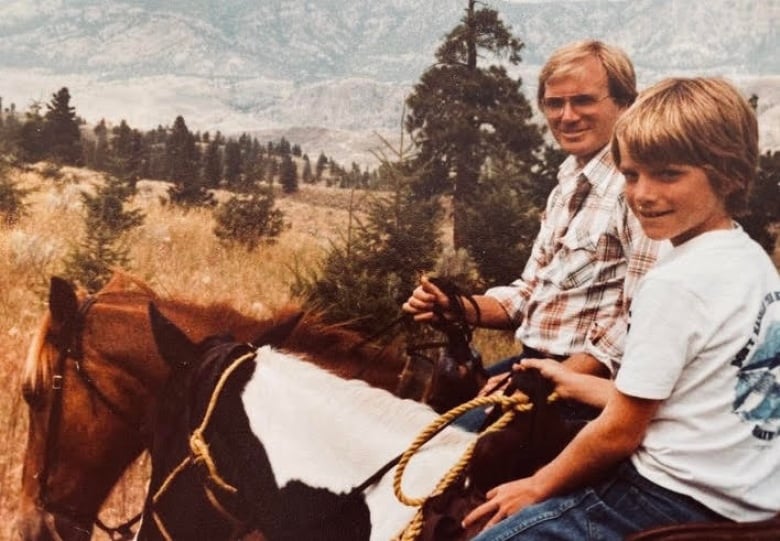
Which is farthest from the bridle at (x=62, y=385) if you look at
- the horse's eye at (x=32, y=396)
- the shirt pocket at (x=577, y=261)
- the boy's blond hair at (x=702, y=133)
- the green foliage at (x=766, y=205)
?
the green foliage at (x=766, y=205)

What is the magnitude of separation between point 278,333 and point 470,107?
16.2 m

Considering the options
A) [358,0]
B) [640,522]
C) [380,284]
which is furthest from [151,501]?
[358,0]

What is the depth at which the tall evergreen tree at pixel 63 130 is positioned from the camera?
60.2 feet

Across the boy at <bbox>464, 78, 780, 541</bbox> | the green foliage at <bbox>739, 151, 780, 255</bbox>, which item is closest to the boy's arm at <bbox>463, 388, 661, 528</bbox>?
the boy at <bbox>464, 78, 780, 541</bbox>

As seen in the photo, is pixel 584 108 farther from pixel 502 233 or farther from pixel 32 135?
pixel 32 135

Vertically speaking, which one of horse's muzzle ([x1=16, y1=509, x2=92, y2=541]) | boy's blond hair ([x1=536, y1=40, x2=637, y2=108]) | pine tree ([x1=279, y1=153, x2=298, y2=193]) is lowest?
horse's muzzle ([x1=16, y1=509, x2=92, y2=541])

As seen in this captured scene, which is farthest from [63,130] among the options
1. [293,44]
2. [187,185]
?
[293,44]

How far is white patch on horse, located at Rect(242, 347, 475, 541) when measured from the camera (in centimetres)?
268

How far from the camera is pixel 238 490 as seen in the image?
2.78 metres

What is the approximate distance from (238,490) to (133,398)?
920mm

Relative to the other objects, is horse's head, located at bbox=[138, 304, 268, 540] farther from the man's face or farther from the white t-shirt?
the man's face

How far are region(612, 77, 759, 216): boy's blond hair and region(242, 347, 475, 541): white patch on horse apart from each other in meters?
1.15

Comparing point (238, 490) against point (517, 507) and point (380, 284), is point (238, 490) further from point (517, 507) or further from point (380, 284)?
point (380, 284)

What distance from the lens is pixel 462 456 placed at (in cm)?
251
